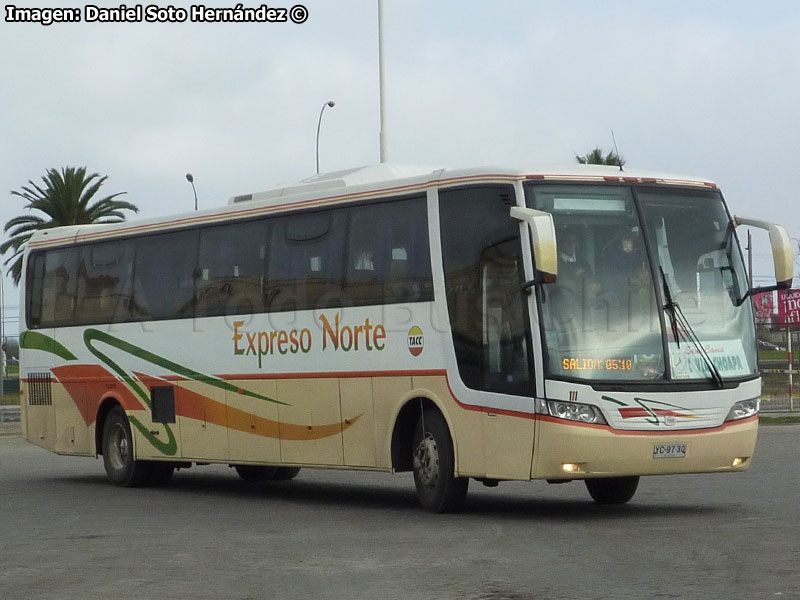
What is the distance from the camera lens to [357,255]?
16.7 m

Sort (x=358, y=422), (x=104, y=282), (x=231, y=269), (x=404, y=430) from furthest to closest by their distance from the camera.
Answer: (x=104, y=282), (x=231, y=269), (x=358, y=422), (x=404, y=430)

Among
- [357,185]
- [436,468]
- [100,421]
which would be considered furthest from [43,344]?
[436,468]

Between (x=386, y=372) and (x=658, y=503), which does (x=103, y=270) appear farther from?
(x=658, y=503)

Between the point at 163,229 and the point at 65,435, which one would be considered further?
the point at 65,435

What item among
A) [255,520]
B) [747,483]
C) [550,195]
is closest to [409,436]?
[255,520]

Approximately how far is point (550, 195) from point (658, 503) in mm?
3813

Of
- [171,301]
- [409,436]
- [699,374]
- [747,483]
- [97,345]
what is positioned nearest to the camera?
[699,374]

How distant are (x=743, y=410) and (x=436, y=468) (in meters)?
2.99

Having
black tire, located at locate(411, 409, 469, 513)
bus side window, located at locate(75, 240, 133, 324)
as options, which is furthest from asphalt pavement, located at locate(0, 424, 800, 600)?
bus side window, located at locate(75, 240, 133, 324)

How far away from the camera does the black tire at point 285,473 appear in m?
22.2

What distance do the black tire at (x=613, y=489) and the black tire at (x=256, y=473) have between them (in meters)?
6.64

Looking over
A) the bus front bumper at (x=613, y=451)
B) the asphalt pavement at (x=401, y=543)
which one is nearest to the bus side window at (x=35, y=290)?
the asphalt pavement at (x=401, y=543)

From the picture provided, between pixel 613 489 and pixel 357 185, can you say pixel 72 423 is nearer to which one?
pixel 357 185

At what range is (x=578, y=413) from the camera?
14.2 meters
